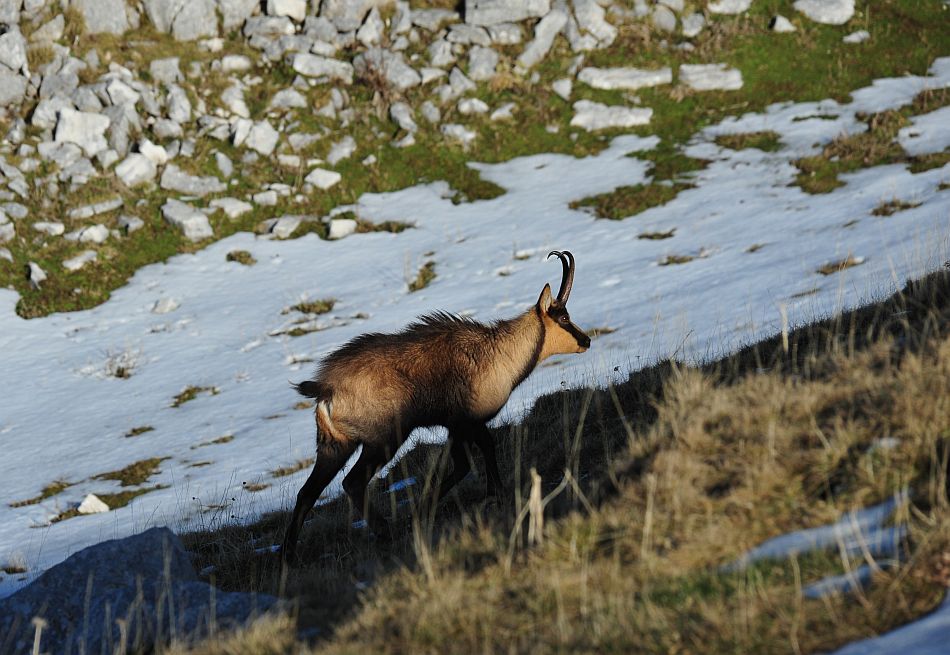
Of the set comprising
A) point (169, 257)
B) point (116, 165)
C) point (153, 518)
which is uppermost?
point (116, 165)

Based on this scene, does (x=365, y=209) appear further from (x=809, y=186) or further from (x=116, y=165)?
(x=809, y=186)

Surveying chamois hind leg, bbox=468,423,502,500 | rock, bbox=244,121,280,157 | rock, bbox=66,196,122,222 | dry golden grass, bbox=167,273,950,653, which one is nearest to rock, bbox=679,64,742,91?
rock, bbox=244,121,280,157

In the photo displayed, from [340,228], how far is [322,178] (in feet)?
7.00

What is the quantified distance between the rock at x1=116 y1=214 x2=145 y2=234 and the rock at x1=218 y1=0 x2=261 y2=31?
8026mm

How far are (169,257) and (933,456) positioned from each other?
1965 centimetres

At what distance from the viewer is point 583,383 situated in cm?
1211

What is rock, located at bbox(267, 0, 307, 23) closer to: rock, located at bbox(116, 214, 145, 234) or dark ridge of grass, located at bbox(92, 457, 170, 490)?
rock, located at bbox(116, 214, 145, 234)

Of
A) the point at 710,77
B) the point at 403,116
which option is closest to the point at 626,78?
the point at 710,77

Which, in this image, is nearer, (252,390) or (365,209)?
(252,390)

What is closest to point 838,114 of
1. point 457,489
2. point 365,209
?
point 365,209

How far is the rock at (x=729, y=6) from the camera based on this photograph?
90.3 ft

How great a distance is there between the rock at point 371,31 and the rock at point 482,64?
112 inches

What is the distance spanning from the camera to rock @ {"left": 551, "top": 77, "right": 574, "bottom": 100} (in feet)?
84.6

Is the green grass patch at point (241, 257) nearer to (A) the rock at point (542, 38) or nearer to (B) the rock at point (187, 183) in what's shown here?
(B) the rock at point (187, 183)
